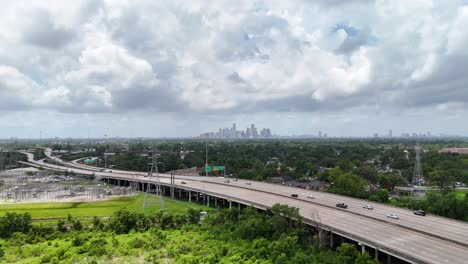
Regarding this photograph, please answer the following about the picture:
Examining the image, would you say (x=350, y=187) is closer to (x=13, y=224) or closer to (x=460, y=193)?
(x=460, y=193)

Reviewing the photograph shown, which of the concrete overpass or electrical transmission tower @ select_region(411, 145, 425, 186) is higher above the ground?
electrical transmission tower @ select_region(411, 145, 425, 186)

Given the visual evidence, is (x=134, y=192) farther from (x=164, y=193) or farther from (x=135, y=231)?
(x=135, y=231)

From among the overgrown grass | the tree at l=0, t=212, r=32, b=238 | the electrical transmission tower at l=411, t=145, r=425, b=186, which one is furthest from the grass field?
the overgrown grass

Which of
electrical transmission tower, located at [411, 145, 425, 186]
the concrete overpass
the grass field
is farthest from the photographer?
electrical transmission tower, located at [411, 145, 425, 186]

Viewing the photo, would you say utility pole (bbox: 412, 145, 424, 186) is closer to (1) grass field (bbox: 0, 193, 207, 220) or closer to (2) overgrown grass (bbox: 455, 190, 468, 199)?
(2) overgrown grass (bbox: 455, 190, 468, 199)

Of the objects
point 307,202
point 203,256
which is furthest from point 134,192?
point 203,256

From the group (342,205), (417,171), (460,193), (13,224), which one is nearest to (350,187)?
(342,205)

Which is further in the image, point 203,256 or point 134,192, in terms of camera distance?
point 134,192

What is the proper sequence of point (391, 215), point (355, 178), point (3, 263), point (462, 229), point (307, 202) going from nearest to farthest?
point (3, 263)
point (462, 229)
point (391, 215)
point (307, 202)
point (355, 178)
